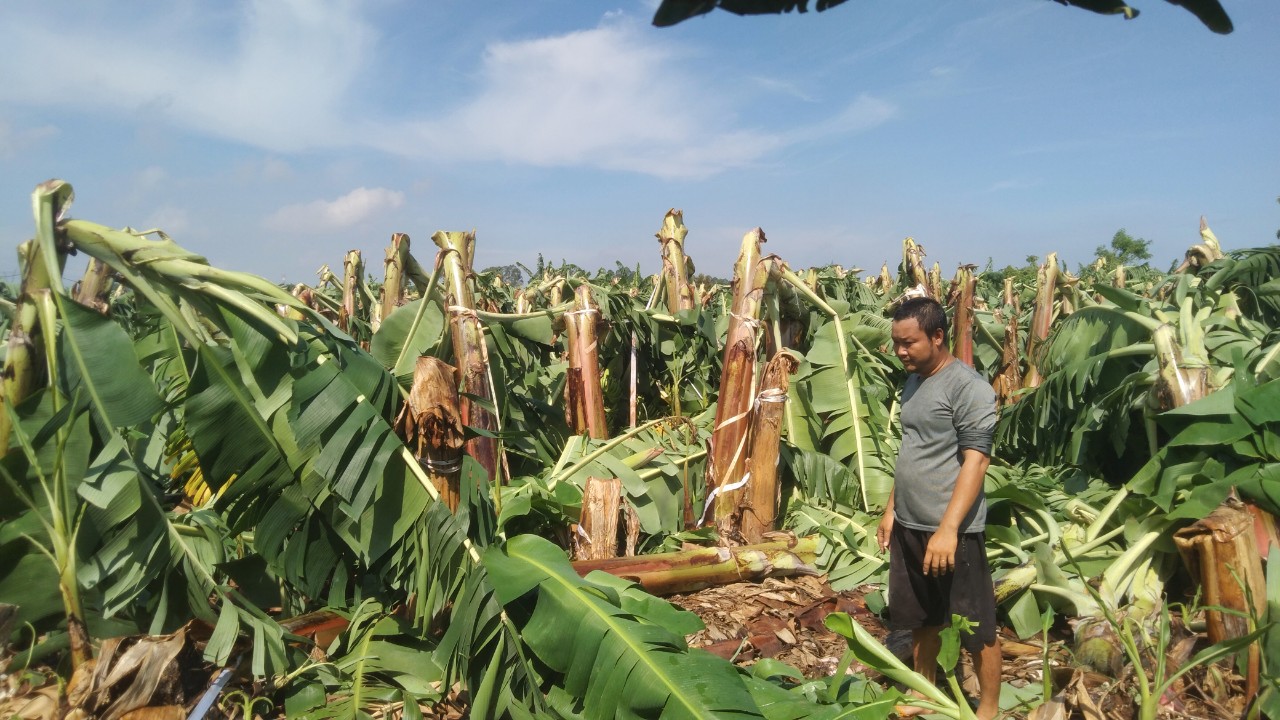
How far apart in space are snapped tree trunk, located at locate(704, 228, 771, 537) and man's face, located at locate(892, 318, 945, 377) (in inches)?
77.2

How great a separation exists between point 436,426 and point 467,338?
2.01 metres

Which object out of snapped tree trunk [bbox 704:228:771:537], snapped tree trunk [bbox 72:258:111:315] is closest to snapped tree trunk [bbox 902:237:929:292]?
snapped tree trunk [bbox 704:228:771:537]

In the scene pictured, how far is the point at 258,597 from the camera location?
331cm

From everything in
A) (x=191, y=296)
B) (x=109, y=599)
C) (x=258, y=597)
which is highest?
(x=191, y=296)

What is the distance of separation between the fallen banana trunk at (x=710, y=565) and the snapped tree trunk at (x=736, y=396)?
Answer: 1.31 feet

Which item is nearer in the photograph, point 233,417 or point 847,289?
point 233,417

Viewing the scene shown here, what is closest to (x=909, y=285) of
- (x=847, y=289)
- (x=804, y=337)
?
(x=847, y=289)

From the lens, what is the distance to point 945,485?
320 centimetres

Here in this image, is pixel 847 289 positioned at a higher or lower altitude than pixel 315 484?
higher

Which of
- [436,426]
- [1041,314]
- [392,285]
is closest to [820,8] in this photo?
[436,426]

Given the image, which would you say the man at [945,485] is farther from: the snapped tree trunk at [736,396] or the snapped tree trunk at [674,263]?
the snapped tree trunk at [674,263]

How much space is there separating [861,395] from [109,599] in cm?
502

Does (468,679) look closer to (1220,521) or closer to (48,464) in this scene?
(48,464)

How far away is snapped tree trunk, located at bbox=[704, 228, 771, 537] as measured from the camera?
5109 millimetres
